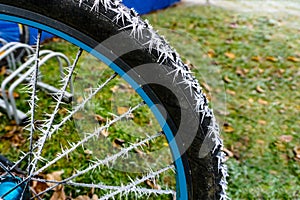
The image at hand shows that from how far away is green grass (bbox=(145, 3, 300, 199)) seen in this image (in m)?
2.33

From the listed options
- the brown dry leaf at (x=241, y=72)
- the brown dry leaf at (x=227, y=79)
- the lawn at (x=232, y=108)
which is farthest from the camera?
the brown dry leaf at (x=241, y=72)

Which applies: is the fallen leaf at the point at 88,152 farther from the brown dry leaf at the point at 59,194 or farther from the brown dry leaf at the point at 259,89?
the brown dry leaf at the point at 259,89

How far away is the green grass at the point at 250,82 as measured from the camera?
233 centimetres

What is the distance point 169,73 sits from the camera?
1.14 m

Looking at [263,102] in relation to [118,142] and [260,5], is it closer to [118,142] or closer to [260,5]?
[118,142]

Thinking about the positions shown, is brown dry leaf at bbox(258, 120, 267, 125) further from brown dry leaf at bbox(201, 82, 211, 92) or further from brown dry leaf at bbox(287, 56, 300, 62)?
brown dry leaf at bbox(287, 56, 300, 62)

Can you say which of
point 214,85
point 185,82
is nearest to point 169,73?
point 185,82

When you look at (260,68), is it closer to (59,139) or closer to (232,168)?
(232,168)

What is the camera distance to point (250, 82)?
347 centimetres

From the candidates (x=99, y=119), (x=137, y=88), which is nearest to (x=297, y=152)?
(x=99, y=119)

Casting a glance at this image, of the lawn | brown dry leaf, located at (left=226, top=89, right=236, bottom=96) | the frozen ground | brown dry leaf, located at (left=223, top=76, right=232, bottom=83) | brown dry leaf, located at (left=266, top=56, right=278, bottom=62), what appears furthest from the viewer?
the frozen ground

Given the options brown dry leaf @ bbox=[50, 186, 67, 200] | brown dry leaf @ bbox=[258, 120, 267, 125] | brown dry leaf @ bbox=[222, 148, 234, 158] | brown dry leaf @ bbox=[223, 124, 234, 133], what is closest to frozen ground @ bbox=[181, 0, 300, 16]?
brown dry leaf @ bbox=[258, 120, 267, 125]

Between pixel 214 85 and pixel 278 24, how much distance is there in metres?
2.23

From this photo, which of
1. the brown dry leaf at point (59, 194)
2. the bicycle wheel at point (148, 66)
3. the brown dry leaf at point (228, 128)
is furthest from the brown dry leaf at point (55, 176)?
the brown dry leaf at point (228, 128)
